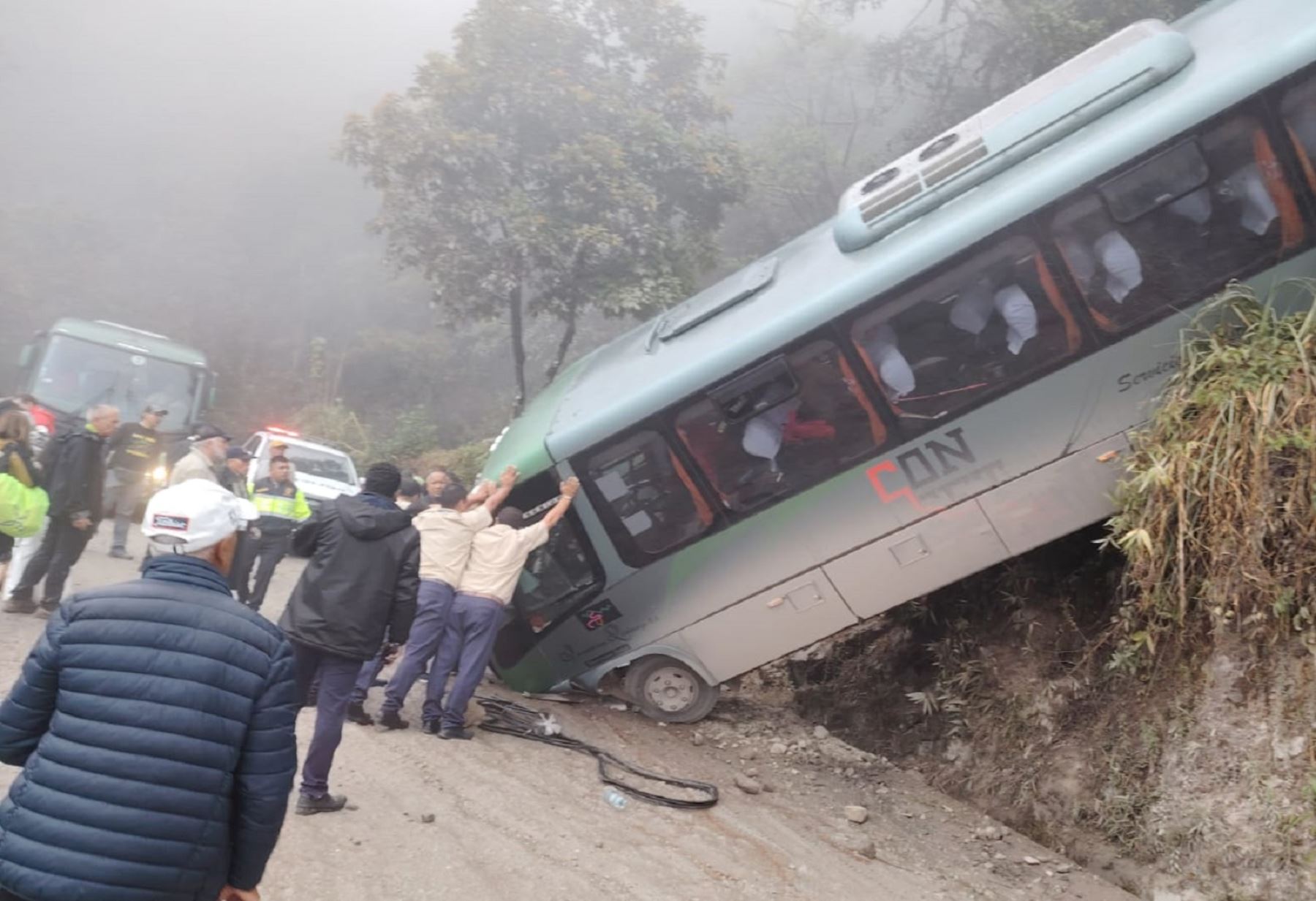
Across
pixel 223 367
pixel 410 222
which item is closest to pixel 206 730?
pixel 410 222

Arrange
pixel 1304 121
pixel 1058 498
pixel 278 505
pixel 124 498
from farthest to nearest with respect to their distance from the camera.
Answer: pixel 124 498 → pixel 278 505 → pixel 1058 498 → pixel 1304 121

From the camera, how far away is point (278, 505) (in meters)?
8.64

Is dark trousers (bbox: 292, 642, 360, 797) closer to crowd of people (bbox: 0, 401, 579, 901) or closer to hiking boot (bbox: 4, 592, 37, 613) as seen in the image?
crowd of people (bbox: 0, 401, 579, 901)

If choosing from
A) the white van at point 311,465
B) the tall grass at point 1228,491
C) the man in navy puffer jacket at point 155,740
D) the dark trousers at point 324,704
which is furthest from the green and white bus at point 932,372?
the white van at point 311,465

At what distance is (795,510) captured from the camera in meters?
6.44

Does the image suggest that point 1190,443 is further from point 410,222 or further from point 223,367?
point 223,367

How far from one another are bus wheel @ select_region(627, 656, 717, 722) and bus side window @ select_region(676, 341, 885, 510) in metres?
1.39

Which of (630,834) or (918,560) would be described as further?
(918,560)

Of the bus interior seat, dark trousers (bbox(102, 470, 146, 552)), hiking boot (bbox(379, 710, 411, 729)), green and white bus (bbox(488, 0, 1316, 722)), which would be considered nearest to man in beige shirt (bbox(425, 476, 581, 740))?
hiking boot (bbox(379, 710, 411, 729))

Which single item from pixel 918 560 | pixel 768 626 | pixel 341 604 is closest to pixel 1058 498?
pixel 918 560

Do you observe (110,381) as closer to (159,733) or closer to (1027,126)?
(1027,126)

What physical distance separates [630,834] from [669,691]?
2046 millimetres

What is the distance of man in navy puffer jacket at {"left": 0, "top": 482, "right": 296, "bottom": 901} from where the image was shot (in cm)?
217

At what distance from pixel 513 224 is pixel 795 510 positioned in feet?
31.6
